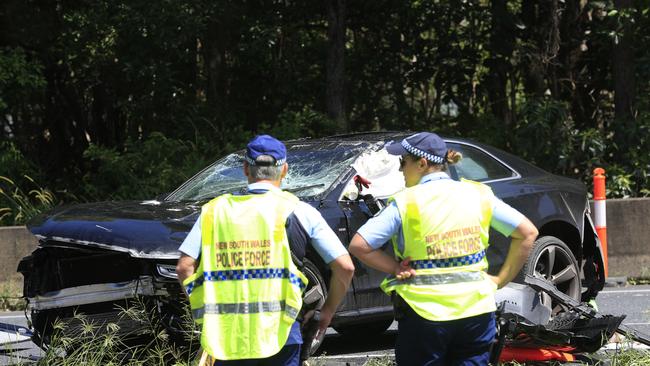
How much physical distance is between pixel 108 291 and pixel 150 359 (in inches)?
19.0

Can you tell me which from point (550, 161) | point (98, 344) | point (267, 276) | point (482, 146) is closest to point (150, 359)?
point (98, 344)

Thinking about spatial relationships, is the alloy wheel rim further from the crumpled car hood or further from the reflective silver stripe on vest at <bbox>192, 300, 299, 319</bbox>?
the reflective silver stripe on vest at <bbox>192, 300, 299, 319</bbox>

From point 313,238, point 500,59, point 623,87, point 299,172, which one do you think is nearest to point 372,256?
point 313,238

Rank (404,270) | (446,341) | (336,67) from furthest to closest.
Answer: (336,67) < (404,270) < (446,341)

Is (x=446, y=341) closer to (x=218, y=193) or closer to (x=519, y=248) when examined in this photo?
(x=519, y=248)

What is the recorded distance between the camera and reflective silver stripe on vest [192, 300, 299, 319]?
12.7 ft

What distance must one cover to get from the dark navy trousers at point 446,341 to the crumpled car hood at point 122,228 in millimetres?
2241

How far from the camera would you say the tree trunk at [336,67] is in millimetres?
16266

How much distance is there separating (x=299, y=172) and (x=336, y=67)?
924cm

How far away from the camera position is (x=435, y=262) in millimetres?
4184

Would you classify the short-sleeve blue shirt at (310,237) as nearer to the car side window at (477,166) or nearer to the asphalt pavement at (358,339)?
the asphalt pavement at (358,339)

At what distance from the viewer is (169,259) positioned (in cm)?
611

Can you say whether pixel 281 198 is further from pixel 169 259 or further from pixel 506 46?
pixel 506 46

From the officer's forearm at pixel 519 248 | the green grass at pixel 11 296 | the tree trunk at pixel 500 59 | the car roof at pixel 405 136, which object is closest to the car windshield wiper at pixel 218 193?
the car roof at pixel 405 136
